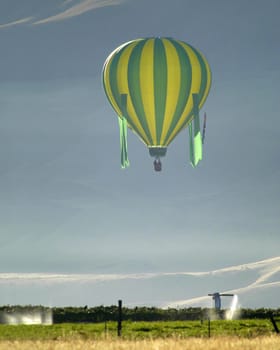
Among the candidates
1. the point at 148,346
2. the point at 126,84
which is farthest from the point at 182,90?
the point at 148,346

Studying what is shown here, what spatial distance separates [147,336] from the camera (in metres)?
60.0

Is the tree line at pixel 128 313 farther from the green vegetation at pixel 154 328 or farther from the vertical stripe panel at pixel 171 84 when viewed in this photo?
the vertical stripe panel at pixel 171 84

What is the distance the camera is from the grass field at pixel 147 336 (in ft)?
139

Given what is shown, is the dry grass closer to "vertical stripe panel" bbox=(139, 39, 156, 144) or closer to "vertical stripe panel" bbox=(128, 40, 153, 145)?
"vertical stripe panel" bbox=(139, 39, 156, 144)

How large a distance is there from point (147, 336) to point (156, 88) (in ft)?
108

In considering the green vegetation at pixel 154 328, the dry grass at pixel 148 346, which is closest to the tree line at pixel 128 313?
the green vegetation at pixel 154 328

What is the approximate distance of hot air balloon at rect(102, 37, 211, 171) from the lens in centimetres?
8556

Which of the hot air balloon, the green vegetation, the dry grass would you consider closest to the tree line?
the green vegetation

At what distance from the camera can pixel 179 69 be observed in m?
85.7

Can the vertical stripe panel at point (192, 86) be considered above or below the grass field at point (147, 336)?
above

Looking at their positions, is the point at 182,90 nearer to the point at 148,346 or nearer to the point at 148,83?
the point at 148,83

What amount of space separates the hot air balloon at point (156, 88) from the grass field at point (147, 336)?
66.5 ft

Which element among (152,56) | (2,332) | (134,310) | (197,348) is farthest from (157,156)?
(197,348)

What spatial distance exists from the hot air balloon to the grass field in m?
20.3
